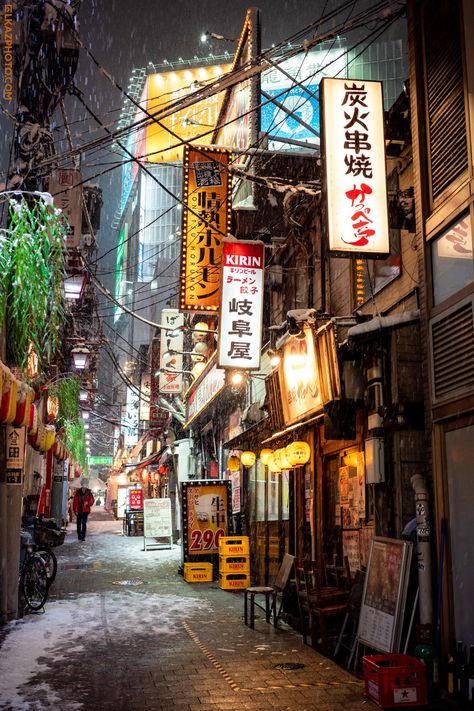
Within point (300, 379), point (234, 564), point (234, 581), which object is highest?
point (300, 379)

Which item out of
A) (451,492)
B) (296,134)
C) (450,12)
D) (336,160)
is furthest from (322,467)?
(296,134)

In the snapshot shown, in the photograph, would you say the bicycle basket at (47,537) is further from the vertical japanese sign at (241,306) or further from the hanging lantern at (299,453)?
the hanging lantern at (299,453)

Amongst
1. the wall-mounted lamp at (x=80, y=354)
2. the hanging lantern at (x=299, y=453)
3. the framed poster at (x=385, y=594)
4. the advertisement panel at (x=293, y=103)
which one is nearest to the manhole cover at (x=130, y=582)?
the hanging lantern at (x=299, y=453)

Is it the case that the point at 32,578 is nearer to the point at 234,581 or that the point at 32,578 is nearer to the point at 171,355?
the point at 234,581

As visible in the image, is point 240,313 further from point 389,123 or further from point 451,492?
point 451,492

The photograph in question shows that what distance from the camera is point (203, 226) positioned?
57.4ft

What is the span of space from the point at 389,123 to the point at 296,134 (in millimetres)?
24856

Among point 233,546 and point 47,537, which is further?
point 47,537

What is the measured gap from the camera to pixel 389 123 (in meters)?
10.9

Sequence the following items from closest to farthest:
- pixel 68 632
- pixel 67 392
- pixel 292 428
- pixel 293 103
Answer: pixel 68 632 < pixel 292 428 < pixel 67 392 < pixel 293 103

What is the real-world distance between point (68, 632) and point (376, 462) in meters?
6.12

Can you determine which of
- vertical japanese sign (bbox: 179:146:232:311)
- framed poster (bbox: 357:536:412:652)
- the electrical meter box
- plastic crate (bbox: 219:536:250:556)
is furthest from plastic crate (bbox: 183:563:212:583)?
the electrical meter box

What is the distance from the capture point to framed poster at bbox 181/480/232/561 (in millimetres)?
18469

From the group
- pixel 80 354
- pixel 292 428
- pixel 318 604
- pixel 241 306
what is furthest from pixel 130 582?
pixel 80 354
